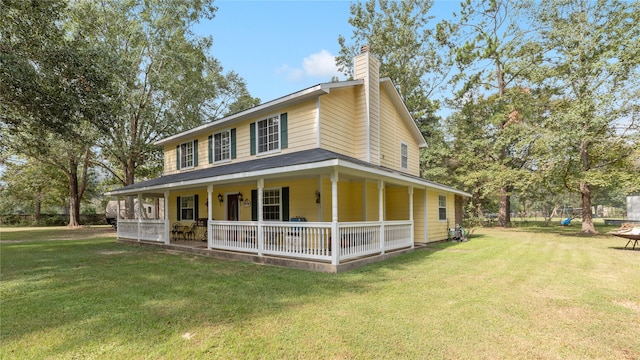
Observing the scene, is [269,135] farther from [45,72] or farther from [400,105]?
[45,72]

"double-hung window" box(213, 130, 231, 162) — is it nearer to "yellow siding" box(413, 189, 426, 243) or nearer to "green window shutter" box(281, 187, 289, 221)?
"green window shutter" box(281, 187, 289, 221)

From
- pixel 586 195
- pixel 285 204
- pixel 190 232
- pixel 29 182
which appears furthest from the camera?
pixel 29 182

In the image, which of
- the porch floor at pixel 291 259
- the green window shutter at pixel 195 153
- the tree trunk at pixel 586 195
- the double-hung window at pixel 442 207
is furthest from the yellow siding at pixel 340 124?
the tree trunk at pixel 586 195

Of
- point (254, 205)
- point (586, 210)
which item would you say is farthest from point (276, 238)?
point (586, 210)

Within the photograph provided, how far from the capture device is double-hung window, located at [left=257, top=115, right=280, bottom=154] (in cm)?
1172

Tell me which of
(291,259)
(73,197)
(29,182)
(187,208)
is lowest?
(291,259)

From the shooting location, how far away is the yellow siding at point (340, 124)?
35.1 feet

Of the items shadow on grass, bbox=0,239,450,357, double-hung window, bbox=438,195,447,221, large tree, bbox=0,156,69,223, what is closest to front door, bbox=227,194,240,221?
shadow on grass, bbox=0,239,450,357

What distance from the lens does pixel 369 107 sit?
11875mm

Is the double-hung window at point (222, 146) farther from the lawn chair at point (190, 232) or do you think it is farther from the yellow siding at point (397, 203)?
the yellow siding at point (397, 203)

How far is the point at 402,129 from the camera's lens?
15141 mm

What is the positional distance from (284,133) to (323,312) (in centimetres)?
776

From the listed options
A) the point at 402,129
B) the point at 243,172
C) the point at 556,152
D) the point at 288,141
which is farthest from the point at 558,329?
the point at 556,152

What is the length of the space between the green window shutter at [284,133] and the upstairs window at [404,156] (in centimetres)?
622
